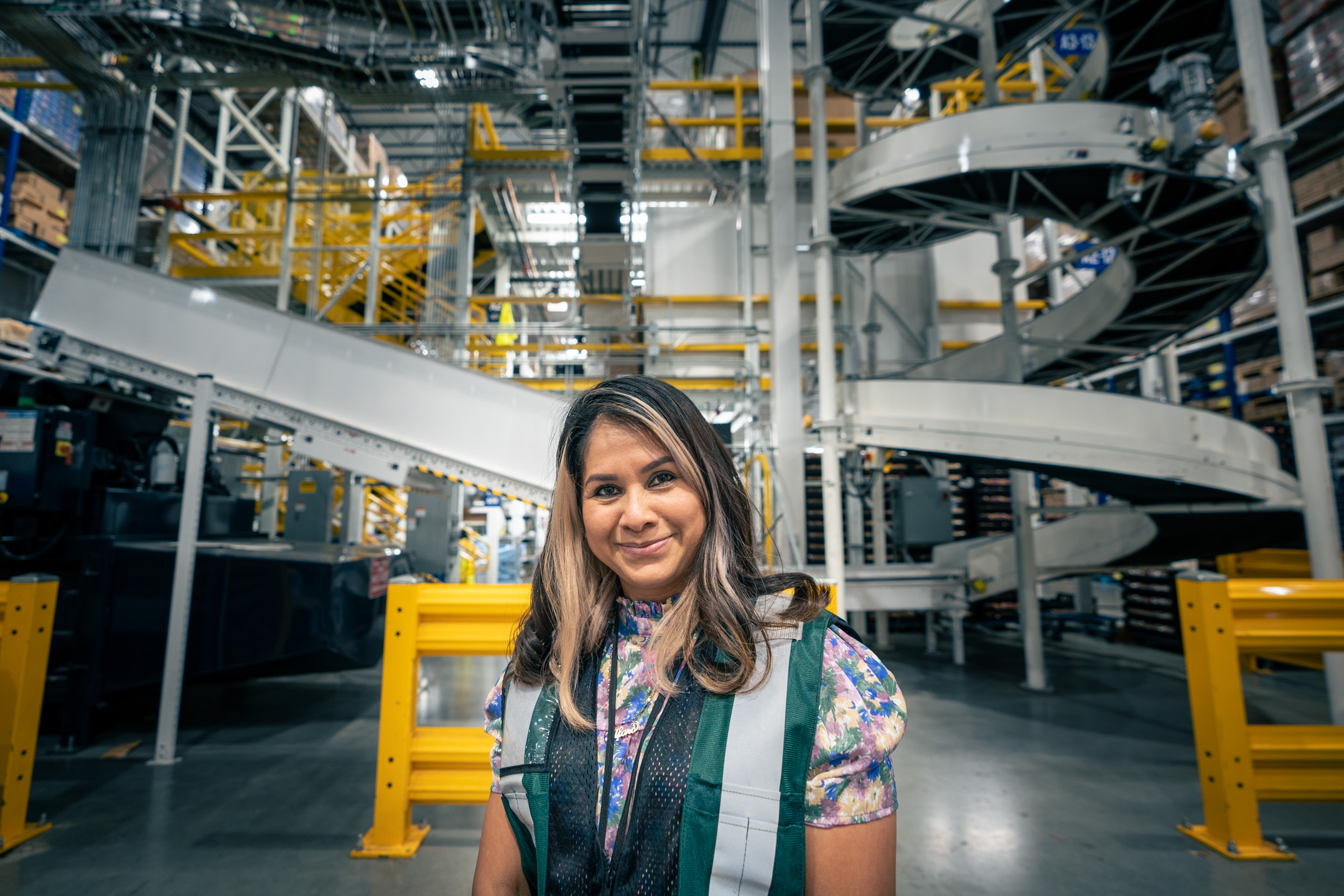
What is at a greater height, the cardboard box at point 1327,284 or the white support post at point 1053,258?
the white support post at point 1053,258

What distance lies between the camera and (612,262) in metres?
7.55

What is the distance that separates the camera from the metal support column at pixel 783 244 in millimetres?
5561

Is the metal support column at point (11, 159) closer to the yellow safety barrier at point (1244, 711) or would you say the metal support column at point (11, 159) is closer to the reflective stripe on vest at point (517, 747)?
the reflective stripe on vest at point (517, 747)

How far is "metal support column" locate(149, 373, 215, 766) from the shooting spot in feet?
12.6

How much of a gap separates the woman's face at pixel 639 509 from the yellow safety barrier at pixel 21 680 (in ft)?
10.9

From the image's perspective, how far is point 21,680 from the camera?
273 centimetres

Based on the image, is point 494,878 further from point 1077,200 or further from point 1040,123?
point 1077,200

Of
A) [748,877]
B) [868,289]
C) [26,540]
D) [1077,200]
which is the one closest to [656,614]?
[748,877]

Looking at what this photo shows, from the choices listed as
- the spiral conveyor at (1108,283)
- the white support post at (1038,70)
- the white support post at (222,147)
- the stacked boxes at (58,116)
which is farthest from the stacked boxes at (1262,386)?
the white support post at (222,147)

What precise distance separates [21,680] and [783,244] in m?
5.92

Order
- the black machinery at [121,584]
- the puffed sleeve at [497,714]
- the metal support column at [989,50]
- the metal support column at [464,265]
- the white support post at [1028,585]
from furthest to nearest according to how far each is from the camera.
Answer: the metal support column at [464,265] < the metal support column at [989,50] < the white support post at [1028,585] < the black machinery at [121,584] < the puffed sleeve at [497,714]

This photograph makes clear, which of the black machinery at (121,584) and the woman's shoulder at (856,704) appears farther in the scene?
the black machinery at (121,584)

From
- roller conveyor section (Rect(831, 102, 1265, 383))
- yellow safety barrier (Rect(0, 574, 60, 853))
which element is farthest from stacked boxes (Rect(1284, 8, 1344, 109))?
yellow safety barrier (Rect(0, 574, 60, 853))

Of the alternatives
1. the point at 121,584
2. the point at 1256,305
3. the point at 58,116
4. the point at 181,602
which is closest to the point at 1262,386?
the point at 1256,305
